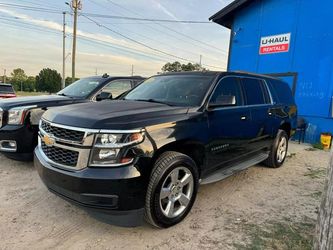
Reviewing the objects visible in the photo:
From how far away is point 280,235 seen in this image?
3.32 metres

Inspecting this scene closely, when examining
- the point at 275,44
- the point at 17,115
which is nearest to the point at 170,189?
the point at 17,115

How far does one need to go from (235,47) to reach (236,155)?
946 centimetres

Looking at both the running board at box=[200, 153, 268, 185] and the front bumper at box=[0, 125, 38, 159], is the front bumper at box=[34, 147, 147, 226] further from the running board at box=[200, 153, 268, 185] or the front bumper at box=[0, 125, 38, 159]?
the front bumper at box=[0, 125, 38, 159]

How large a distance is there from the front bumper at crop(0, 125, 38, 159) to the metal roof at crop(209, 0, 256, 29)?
1026cm

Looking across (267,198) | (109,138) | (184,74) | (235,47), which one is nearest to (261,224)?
(267,198)

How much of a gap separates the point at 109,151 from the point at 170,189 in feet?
2.96

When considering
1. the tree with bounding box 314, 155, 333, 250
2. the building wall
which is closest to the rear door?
the tree with bounding box 314, 155, 333, 250

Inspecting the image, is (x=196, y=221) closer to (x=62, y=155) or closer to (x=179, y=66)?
(x=62, y=155)

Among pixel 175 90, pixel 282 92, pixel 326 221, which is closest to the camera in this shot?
pixel 326 221

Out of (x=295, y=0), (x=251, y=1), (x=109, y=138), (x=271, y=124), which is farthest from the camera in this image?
(x=251, y=1)

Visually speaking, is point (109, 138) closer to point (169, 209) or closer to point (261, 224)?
point (169, 209)

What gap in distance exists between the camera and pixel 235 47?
12.9 meters

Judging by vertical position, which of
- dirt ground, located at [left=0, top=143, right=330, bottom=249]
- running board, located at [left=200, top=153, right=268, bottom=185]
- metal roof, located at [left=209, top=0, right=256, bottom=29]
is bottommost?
dirt ground, located at [left=0, top=143, right=330, bottom=249]

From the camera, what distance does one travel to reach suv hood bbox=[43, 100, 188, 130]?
2984mm
